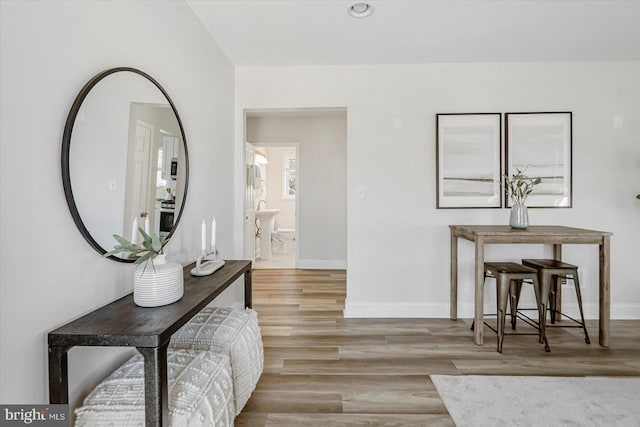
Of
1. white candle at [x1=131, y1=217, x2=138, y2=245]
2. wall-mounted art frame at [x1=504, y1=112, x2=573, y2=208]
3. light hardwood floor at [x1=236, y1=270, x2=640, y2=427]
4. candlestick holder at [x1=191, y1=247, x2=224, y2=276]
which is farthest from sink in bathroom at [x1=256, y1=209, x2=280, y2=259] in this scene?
white candle at [x1=131, y1=217, x2=138, y2=245]

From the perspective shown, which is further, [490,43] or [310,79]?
[310,79]

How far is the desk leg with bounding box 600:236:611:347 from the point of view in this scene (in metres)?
2.53

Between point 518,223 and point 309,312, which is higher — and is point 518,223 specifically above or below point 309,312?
above

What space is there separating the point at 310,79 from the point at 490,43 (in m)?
1.59

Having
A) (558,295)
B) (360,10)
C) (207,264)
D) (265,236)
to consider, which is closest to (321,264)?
(265,236)

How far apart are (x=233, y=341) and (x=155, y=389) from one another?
2.09ft

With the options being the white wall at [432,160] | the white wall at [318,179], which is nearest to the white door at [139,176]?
the white wall at [432,160]

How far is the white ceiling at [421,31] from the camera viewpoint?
225cm

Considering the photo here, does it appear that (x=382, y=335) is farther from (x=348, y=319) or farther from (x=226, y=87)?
(x=226, y=87)

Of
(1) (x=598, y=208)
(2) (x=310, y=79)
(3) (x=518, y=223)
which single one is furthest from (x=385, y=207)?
(1) (x=598, y=208)

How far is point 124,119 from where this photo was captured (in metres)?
1.48

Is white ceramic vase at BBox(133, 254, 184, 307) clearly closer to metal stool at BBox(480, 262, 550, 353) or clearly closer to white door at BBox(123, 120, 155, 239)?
white door at BBox(123, 120, 155, 239)

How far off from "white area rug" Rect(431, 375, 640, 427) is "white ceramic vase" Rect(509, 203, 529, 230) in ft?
3.76

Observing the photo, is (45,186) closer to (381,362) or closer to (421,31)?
(381,362)
